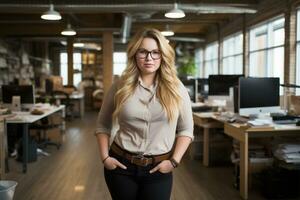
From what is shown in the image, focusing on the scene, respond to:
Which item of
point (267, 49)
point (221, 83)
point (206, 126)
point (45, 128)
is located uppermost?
point (267, 49)

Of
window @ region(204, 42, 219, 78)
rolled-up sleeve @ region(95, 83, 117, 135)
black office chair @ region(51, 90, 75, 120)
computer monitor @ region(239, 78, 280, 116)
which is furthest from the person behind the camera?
window @ region(204, 42, 219, 78)

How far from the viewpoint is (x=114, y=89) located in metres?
1.76

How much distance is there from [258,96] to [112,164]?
3.14 meters

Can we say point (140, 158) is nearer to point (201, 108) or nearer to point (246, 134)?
point (246, 134)

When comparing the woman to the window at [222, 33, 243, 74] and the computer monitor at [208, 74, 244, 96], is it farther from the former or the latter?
the window at [222, 33, 243, 74]

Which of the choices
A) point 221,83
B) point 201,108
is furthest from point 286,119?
point 201,108

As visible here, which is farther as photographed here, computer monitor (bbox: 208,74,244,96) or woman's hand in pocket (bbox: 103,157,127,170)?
computer monitor (bbox: 208,74,244,96)

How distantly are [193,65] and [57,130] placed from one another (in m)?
8.72

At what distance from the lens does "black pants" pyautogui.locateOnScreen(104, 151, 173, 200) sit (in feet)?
5.51

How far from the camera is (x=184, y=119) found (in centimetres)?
177

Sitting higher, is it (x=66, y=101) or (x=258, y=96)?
(x=258, y=96)

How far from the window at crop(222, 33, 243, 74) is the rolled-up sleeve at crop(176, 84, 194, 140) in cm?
877

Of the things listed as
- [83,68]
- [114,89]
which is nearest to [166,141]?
[114,89]

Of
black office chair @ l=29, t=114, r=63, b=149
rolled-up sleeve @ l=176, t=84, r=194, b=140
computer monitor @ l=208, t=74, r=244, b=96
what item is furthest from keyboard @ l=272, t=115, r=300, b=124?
black office chair @ l=29, t=114, r=63, b=149
